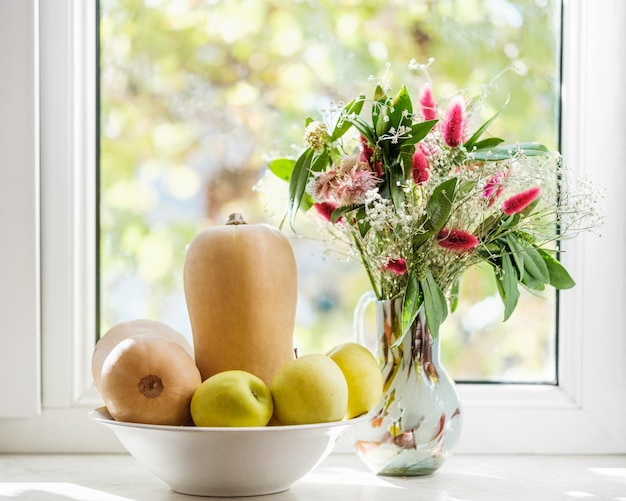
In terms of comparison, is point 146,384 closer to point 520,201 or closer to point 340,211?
point 340,211

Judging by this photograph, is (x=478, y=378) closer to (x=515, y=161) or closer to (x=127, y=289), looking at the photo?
(x=515, y=161)

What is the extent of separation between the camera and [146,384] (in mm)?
862

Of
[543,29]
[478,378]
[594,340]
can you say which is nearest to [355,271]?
[478,378]

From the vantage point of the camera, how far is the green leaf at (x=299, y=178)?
1.01 metres

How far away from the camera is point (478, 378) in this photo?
1274mm

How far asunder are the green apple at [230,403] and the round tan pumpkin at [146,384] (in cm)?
2

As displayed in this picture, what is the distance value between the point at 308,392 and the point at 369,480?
0.74 ft

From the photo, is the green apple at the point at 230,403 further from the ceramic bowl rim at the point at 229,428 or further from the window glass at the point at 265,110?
the window glass at the point at 265,110

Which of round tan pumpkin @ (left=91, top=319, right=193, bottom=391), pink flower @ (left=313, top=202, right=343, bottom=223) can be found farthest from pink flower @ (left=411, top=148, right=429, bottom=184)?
round tan pumpkin @ (left=91, top=319, right=193, bottom=391)

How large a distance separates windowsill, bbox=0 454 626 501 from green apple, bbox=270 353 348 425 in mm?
121

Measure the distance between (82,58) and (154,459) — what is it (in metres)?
0.62

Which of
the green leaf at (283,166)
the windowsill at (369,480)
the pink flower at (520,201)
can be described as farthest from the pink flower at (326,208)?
the windowsill at (369,480)

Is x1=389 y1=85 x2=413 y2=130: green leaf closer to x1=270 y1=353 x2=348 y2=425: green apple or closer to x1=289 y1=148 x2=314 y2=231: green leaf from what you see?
x1=289 y1=148 x2=314 y2=231: green leaf

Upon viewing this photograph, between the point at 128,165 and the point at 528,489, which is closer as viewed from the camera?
the point at 528,489
